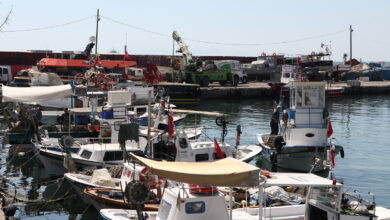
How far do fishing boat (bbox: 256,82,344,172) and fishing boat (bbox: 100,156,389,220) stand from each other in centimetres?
1025

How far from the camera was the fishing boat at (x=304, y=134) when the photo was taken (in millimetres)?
25656

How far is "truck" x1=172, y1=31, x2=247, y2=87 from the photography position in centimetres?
6347

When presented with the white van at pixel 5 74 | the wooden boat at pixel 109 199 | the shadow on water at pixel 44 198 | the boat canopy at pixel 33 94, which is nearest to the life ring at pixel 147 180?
the wooden boat at pixel 109 199

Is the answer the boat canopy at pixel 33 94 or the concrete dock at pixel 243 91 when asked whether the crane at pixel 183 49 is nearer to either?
the concrete dock at pixel 243 91

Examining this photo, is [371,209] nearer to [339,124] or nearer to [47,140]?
[47,140]

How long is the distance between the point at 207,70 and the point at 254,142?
31.6 m

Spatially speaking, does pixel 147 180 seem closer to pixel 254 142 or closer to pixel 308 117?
pixel 308 117

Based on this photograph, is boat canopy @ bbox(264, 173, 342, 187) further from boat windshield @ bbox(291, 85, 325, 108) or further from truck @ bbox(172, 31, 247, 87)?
truck @ bbox(172, 31, 247, 87)

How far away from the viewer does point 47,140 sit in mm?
27188

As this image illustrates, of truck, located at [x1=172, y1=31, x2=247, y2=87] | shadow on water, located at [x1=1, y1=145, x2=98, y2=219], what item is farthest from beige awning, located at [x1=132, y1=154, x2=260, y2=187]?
truck, located at [x1=172, y1=31, x2=247, y2=87]

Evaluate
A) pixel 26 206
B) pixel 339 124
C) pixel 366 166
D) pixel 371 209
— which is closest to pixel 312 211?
pixel 371 209

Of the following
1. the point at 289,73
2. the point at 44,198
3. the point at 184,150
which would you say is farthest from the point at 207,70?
the point at 44,198

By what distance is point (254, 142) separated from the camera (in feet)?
112

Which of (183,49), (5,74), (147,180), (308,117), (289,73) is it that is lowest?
(147,180)
